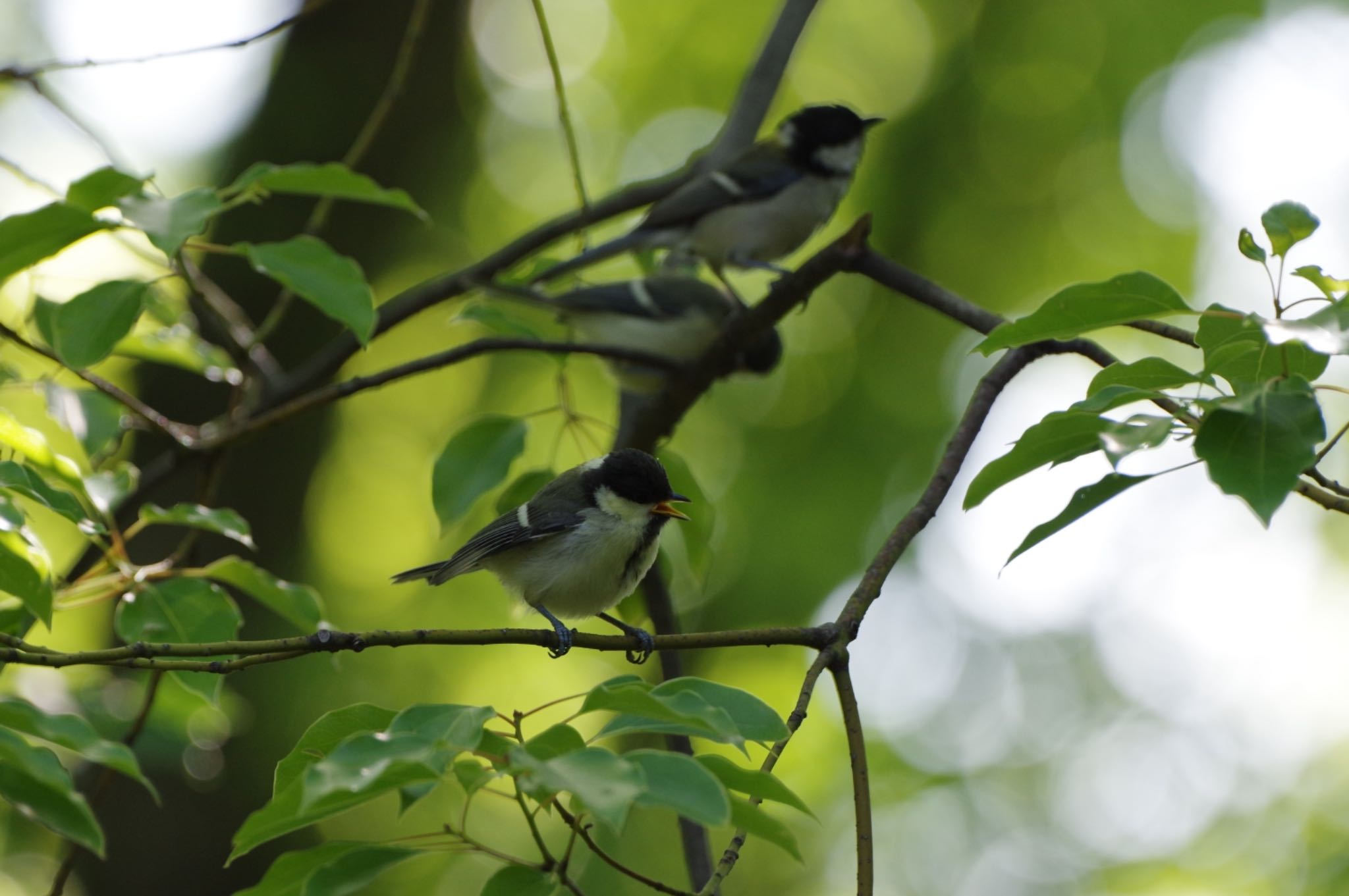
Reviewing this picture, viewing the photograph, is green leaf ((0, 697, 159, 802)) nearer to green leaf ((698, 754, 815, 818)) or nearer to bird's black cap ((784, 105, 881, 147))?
green leaf ((698, 754, 815, 818))

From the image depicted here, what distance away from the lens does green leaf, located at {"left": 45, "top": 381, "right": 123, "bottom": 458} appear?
258 cm

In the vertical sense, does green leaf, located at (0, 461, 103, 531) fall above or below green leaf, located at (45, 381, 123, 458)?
below

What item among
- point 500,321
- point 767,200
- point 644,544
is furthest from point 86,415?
point 767,200

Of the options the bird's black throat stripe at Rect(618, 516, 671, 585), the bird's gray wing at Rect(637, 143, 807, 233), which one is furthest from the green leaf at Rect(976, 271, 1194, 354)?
Result: the bird's gray wing at Rect(637, 143, 807, 233)

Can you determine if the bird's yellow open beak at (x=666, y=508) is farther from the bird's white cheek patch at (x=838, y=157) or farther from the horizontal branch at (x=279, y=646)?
A: the bird's white cheek patch at (x=838, y=157)

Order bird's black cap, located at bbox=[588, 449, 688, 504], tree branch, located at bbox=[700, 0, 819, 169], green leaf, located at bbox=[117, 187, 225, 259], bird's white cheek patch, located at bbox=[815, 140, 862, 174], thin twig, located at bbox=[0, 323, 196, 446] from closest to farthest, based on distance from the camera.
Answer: green leaf, located at bbox=[117, 187, 225, 259] < thin twig, located at bbox=[0, 323, 196, 446] < bird's black cap, located at bbox=[588, 449, 688, 504] < tree branch, located at bbox=[700, 0, 819, 169] < bird's white cheek patch, located at bbox=[815, 140, 862, 174]

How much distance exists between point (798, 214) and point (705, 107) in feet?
9.71

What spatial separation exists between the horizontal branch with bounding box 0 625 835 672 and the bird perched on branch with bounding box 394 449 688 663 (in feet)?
3.70

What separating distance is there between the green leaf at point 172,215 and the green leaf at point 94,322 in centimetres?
22

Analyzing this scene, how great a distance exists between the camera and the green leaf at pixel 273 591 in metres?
2.39

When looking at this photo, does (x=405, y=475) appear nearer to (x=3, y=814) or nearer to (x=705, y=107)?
(x=705, y=107)

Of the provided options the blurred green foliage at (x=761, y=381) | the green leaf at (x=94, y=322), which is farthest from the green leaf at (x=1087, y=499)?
the blurred green foliage at (x=761, y=381)

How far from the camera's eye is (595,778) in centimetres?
110

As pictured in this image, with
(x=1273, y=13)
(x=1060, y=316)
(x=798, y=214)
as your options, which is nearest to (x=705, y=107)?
(x=798, y=214)
